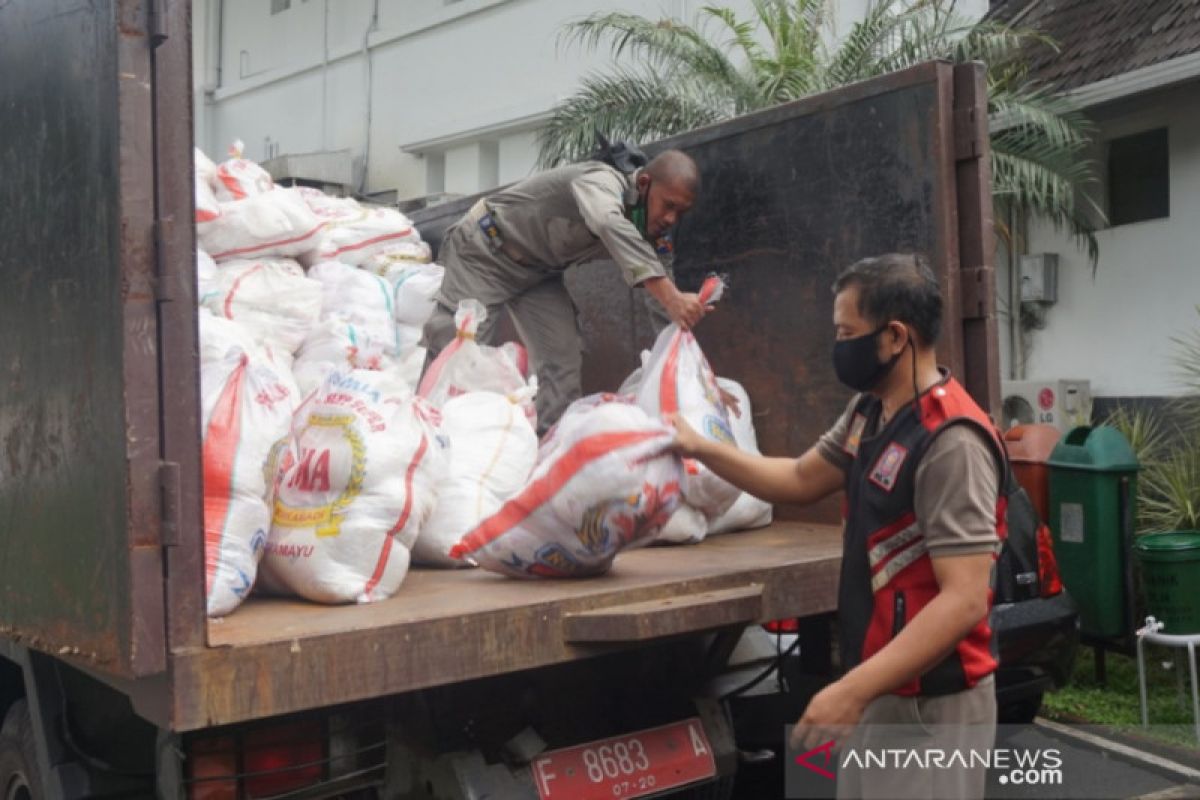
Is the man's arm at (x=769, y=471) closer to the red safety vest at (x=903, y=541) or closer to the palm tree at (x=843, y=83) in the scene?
the red safety vest at (x=903, y=541)

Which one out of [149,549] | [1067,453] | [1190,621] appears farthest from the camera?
[1067,453]

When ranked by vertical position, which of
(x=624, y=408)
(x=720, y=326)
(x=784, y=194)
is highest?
(x=784, y=194)

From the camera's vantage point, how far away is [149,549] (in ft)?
6.59

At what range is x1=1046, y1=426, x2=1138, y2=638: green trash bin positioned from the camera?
5.50 m

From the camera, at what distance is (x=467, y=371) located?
3.83 m

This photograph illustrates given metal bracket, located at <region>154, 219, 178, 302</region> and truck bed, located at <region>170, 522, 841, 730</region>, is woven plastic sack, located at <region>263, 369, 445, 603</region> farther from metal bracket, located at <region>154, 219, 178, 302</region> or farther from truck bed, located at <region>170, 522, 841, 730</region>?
metal bracket, located at <region>154, 219, 178, 302</region>

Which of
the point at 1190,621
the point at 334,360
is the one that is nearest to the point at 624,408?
the point at 334,360

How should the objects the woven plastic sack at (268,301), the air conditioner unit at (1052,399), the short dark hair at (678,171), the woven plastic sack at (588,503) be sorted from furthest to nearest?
the air conditioner unit at (1052,399)
the woven plastic sack at (268,301)
the short dark hair at (678,171)
the woven plastic sack at (588,503)

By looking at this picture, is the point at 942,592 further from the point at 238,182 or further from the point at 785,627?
the point at 238,182

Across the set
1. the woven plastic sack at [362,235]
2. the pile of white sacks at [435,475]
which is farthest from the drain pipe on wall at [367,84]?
the pile of white sacks at [435,475]

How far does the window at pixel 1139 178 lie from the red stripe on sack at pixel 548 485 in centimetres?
651

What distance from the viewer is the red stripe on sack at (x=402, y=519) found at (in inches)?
98.7

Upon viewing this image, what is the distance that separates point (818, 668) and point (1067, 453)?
10.6 ft

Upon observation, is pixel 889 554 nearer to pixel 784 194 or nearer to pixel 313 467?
pixel 313 467
